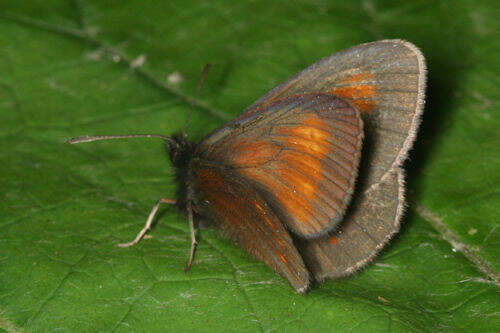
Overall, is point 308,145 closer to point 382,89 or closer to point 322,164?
point 322,164

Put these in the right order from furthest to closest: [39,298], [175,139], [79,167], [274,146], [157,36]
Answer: [157,36] → [79,167] → [175,139] → [274,146] → [39,298]

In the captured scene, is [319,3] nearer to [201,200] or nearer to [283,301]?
[201,200]

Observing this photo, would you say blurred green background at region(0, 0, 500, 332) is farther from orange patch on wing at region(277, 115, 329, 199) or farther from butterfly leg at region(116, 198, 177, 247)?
orange patch on wing at region(277, 115, 329, 199)

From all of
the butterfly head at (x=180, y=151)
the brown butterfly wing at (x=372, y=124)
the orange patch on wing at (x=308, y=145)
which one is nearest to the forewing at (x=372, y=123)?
the brown butterfly wing at (x=372, y=124)

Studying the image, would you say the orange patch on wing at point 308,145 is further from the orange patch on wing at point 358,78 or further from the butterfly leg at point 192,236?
the butterfly leg at point 192,236

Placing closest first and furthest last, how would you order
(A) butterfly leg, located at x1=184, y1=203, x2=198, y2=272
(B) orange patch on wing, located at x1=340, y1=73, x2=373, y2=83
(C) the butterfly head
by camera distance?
(B) orange patch on wing, located at x1=340, y1=73, x2=373, y2=83
(A) butterfly leg, located at x1=184, y1=203, x2=198, y2=272
(C) the butterfly head

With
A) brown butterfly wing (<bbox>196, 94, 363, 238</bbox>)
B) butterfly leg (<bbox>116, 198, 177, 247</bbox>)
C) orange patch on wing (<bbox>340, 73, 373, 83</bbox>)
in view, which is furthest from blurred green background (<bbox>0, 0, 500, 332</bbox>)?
orange patch on wing (<bbox>340, 73, 373, 83</bbox>)

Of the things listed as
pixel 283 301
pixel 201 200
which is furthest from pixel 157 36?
pixel 283 301

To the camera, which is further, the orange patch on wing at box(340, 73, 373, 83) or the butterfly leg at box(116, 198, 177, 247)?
the butterfly leg at box(116, 198, 177, 247)
